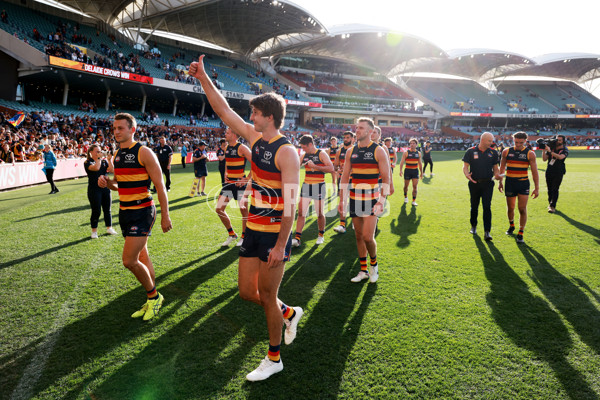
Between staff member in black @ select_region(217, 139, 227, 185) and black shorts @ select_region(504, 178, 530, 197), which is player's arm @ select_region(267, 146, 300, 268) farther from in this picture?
black shorts @ select_region(504, 178, 530, 197)

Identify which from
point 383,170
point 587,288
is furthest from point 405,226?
point 383,170

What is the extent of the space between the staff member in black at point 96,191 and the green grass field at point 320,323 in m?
0.55

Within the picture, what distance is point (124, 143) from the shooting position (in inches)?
147

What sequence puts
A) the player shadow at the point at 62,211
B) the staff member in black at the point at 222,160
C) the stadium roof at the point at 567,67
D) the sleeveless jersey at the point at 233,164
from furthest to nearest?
1. the stadium roof at the point at 567,67
2. the staff member in black at the point at 222,160
3. the player shadow at the point at 62,211
4. the sleeveless jersey at the point at 233,164

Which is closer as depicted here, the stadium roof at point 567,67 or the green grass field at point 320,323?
the green grass field at point 320,323

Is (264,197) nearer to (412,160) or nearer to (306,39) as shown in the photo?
(412,160)

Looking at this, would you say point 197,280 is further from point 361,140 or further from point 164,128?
point 164,128

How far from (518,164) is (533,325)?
14.3 ft

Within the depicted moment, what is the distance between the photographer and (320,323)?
368 centimetres

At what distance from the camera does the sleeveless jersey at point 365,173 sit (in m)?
4.60

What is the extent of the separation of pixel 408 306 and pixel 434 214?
5.78m

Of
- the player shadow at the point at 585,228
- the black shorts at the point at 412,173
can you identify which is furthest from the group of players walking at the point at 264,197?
the black shorts at the point at 412,173

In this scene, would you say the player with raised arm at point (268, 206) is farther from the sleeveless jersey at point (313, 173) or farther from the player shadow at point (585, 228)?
the player shadow at point (585, 228)

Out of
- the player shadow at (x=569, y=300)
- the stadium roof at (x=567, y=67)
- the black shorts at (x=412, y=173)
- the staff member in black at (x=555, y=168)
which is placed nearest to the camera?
the player shadow at (x=569, y=300)
